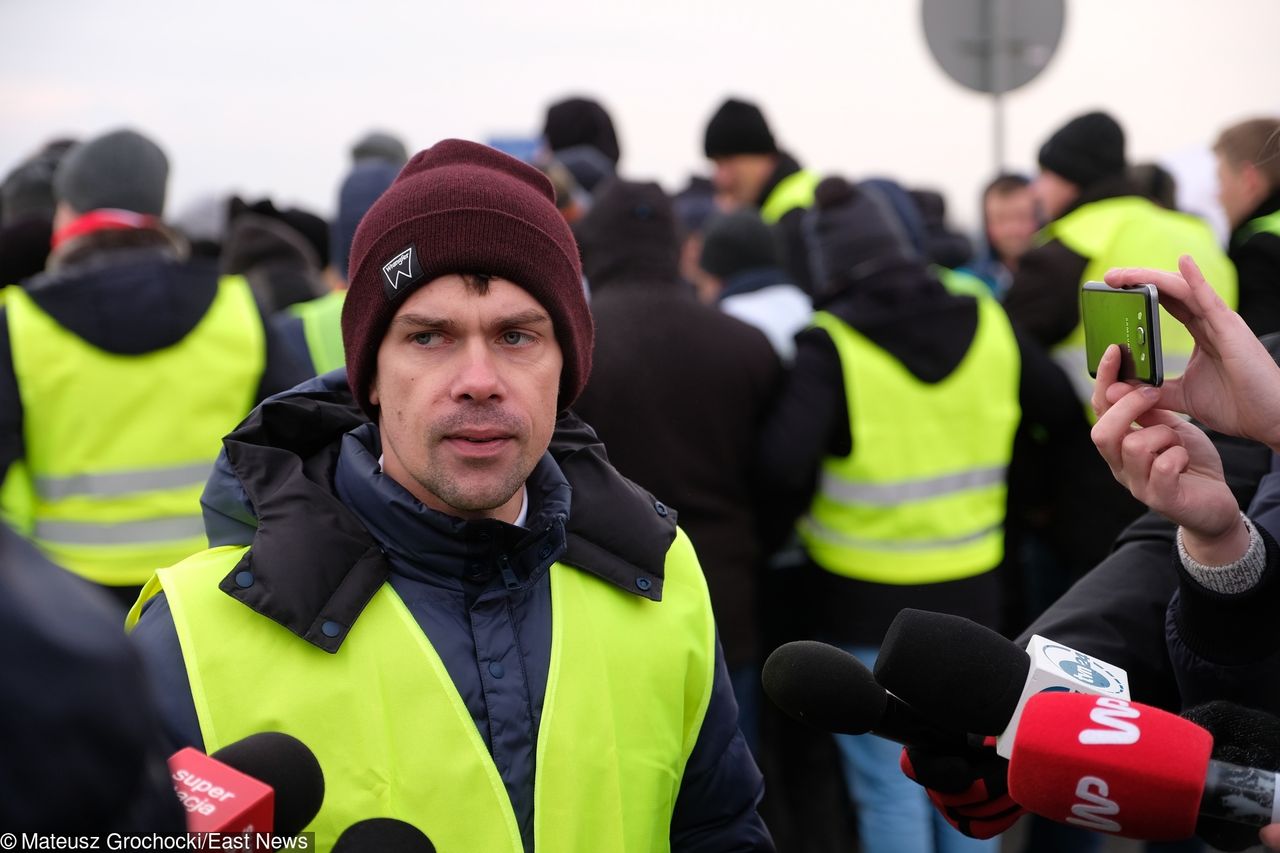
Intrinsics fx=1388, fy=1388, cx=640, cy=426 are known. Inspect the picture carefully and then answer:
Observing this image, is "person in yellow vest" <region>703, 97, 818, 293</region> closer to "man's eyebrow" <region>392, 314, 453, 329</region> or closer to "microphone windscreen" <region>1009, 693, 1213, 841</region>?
"man's eyebrow" <region>392, 314, 453, 329</region>

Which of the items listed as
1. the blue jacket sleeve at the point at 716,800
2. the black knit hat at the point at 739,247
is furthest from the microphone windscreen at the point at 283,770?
the black knit hat at the point at 739,247

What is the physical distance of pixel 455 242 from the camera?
2.23m

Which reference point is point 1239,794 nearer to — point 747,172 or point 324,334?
point 324,334

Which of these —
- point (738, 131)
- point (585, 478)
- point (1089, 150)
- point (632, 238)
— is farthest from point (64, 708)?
point (738, 131)

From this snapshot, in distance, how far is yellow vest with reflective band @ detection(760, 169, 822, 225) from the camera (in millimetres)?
7129

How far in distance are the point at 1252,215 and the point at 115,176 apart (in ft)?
14.5

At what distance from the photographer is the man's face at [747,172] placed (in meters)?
7.57

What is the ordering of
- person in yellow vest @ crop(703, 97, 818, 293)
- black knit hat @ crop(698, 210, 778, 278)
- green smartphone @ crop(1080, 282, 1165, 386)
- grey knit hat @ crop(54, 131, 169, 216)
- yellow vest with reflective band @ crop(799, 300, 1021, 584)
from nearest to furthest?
green smartphone @ crop(1080, 282, 1165, 386) → grey knit hat @ crop(54, 131, 169, 216) → yellow vest with reflective band @ crop(799, 300, 1021, 584) → black knit hat @ crop(698, 210, 778, 278) → person in yellow vest @ crop(703, 97, 818, 293)

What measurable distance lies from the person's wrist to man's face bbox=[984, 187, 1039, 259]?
21.7 ft

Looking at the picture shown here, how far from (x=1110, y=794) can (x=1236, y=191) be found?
476cm

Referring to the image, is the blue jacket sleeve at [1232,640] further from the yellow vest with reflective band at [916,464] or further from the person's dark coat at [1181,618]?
the yellow vest with reflective band at [916,464]

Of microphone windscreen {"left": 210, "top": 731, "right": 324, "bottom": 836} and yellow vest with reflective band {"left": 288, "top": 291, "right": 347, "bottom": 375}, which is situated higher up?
microphone windscreen {"left": 210, "top": 731, "right": 324, "bottom": 836}

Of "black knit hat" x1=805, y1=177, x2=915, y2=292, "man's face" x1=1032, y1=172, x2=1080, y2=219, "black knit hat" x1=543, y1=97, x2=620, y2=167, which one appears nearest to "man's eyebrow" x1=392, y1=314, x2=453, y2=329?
"black knit hat" x1=805, y1=177, x2=915, y2=292

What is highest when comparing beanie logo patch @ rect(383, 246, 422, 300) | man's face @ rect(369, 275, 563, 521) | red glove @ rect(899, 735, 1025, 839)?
beanie logo patch @ rect(383, 246, 422, 300)
